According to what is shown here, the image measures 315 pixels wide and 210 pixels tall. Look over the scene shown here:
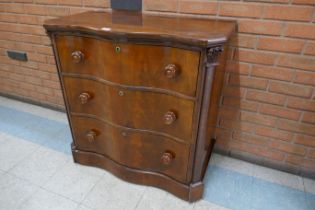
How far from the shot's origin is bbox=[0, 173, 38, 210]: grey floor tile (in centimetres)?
135

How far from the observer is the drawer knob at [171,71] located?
100 centimetres

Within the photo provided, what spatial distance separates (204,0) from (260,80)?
21.7 inches

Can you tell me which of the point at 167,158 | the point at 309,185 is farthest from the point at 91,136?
the point at 309,185

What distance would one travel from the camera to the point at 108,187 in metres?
1.46

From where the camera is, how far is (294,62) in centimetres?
126

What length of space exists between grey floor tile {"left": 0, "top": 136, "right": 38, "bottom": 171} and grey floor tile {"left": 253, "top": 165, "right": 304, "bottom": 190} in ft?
5.26

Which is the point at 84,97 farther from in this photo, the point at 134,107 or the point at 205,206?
the point at 205,206

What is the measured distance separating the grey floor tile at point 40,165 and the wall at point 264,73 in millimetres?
957

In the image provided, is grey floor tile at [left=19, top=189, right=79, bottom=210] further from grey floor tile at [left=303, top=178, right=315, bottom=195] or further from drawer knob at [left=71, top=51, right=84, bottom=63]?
grey floor tile at [left=303, top=178, right=315, bottom=195]

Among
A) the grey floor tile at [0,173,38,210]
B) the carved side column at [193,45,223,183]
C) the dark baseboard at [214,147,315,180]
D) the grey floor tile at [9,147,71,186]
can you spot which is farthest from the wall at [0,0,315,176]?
the grey floor tile at [0,173,38,210]

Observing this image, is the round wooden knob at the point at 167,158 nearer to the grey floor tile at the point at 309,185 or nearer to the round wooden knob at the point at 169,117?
the round wooden knob at the point at 169,117

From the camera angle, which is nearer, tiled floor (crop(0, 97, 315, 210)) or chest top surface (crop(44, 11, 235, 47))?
chest top surface (crop(44, 11, 235, 47))

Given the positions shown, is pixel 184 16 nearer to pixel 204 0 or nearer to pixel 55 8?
pixel 204 0

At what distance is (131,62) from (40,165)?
1.05m
